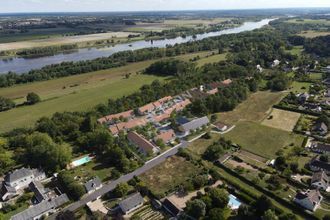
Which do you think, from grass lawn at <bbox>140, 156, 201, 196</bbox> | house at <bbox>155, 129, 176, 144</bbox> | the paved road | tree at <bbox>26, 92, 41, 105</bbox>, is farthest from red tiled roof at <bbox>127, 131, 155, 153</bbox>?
tree at <bbox>26, 92, 41, 105</bbox>

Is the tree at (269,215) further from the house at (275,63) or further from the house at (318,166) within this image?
the house at (275,63)

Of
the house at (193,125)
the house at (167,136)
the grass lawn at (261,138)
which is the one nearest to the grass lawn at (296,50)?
the grass lawn at (261,138)

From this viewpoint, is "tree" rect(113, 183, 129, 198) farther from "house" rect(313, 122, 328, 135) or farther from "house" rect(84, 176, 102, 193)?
"house" rect(313, 122, 328, 135)

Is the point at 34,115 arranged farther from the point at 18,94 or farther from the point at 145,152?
the point at 145,152

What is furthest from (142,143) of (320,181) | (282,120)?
(282,120)

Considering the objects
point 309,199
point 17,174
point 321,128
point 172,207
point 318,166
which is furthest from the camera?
point 321,128

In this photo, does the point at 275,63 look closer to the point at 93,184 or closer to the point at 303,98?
the point at 303,98

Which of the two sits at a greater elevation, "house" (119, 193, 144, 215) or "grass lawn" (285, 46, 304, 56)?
A: "grass lawn" (285, 46, 304, 56)
